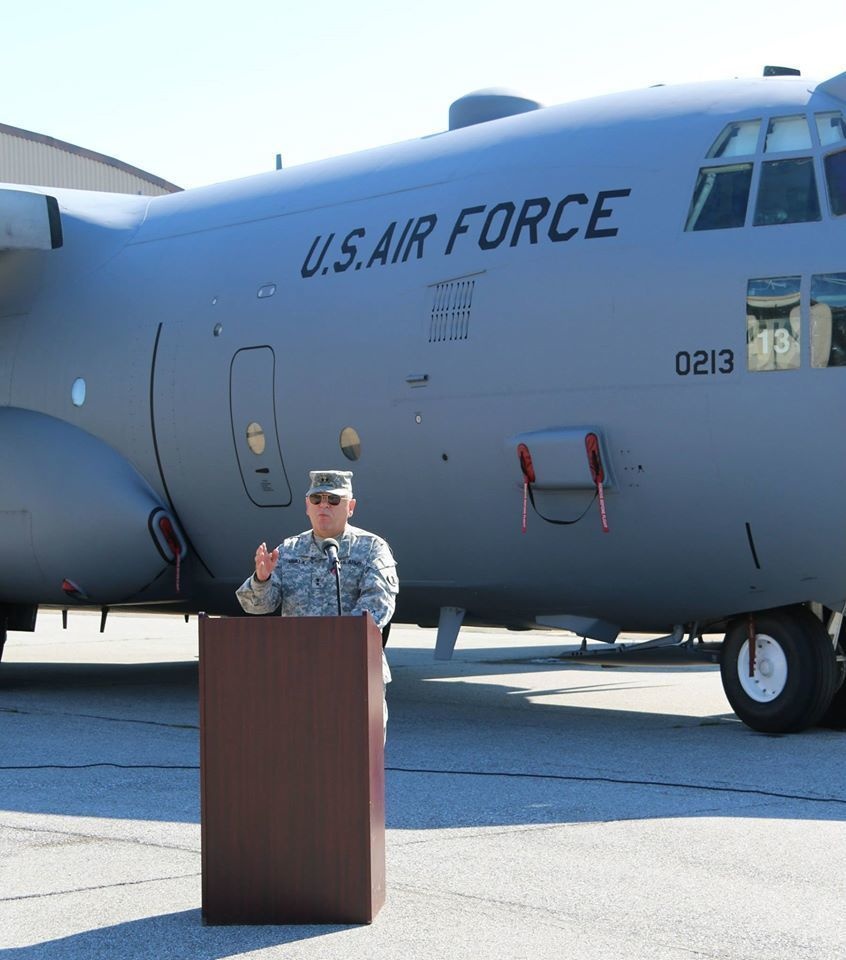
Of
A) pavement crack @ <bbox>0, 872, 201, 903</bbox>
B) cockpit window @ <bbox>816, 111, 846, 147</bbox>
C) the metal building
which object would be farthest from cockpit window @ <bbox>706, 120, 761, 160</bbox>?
the metal building

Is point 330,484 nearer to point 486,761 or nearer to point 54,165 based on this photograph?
point 486,761

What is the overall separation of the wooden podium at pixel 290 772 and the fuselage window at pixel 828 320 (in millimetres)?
5056

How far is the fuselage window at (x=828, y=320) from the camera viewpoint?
33.2 ft

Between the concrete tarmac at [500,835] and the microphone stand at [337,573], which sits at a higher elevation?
the microphone stand at [337,573]

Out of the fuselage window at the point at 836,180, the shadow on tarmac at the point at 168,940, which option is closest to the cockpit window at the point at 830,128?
the fuselage window at the point at 836,180

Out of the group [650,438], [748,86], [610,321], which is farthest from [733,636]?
[748,86]

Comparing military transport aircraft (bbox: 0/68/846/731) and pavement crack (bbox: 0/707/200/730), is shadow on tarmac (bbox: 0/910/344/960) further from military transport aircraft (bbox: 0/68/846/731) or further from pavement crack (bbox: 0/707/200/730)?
pavement crack (bbox: 0/707/200/730)

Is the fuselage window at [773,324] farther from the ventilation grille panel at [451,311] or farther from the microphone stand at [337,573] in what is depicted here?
the microphone stand at [337,573]

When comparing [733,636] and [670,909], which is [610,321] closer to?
[733,636]

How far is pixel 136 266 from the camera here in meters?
14.5

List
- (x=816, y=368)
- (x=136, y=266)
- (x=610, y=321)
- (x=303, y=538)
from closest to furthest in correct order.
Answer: (x=303, y=538) < (x=816, y=368) < (x=610, y=321) < (x=136, y=266)

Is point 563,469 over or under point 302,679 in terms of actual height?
over

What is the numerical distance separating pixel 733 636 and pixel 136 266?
6.78m

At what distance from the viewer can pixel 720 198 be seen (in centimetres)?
1074
